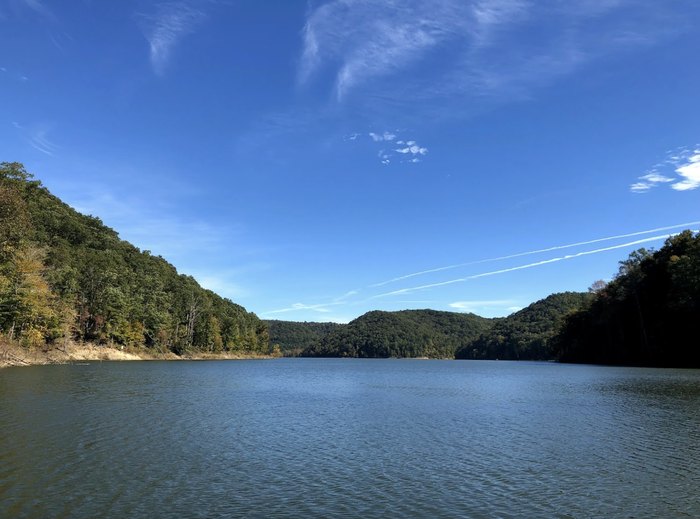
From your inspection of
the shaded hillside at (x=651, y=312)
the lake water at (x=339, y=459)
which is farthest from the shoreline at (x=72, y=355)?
the shaded hillside at (x=651, y=312)

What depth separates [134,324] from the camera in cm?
13188

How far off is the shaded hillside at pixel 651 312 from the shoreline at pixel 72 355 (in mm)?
113961

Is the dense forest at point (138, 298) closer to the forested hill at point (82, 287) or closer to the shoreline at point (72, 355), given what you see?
the forested hill at point (82, 287)

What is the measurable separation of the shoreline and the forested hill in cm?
251

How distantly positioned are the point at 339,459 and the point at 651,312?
379 feet

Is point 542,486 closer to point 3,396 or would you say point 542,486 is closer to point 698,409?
point 698,409

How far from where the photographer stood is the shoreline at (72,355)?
70625 mm

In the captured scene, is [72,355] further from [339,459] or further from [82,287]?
[339,459]

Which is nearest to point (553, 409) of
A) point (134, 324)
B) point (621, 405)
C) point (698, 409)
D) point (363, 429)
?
point (621, 405)

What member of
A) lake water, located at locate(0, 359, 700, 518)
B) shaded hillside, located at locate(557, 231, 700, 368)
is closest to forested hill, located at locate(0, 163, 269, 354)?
lake water, located at locate(0, 359, 700, 518)

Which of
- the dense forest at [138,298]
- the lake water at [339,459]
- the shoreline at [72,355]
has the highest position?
the dense forest at [138,298]

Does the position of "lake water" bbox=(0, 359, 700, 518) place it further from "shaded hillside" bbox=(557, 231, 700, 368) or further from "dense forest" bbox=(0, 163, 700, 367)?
"shaded hillside" bbox=(557, 231, 700, 368)

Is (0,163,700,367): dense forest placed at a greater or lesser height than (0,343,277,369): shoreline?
greater

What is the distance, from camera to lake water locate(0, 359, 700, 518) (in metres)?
15.0
